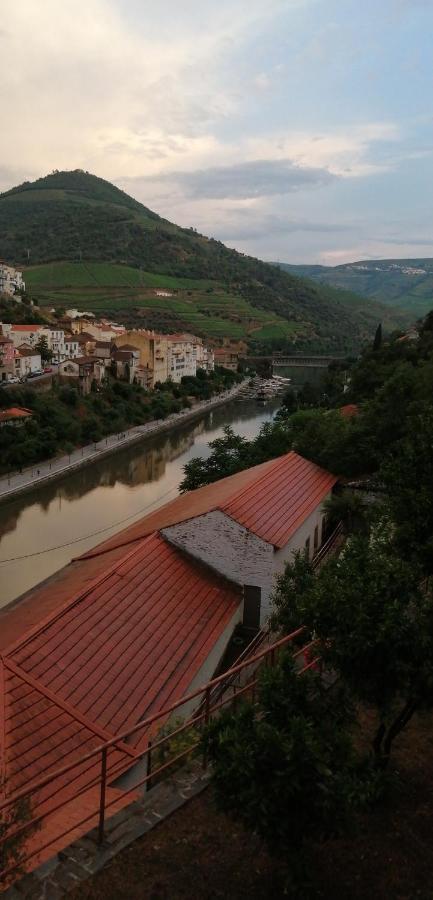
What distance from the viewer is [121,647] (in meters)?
7.93

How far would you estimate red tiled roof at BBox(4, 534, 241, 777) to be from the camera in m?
6.75

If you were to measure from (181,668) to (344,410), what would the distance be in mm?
19106

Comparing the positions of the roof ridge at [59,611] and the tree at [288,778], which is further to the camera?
the roof ridge at [59,611]

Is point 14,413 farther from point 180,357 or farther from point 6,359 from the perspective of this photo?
point 180,357

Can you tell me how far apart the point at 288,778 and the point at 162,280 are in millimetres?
105348

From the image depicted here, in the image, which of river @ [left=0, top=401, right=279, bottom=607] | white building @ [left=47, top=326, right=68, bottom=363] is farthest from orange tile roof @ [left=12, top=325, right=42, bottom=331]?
river @ [left=0, top=401, right=279, bottom=607]

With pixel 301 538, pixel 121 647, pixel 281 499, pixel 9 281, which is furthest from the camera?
pixel 9 281

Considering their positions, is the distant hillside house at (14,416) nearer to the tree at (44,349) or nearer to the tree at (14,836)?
the tree at (44,349)

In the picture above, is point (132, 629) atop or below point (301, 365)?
atop

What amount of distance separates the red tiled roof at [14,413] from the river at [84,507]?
182 inches

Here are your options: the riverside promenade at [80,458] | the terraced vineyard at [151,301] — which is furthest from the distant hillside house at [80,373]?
the terraced vineyard at [151,301]

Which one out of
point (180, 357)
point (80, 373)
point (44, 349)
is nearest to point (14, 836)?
point (80, 373)

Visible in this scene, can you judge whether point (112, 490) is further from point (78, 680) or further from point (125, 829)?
point (125, 829)

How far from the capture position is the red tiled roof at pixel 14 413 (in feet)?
109
